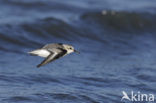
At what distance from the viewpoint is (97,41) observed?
43.9 ft

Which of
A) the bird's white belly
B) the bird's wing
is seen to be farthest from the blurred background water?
the bird's wing

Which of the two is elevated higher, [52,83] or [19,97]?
[52,83]

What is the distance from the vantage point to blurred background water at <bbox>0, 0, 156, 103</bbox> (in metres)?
8.74

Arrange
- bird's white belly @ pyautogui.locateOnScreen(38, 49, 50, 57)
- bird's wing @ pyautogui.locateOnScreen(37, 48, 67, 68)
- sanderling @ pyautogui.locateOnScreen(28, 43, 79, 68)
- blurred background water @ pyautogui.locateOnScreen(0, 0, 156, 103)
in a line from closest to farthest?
bird's wing @ pyautogui.locateOnScreen(37, 48, 67, 68) < sanderling @ pyautogui.locateOnScreen(28, 43, 79, 68) < bird's white belly @ pyautogui.locateOnScreen(38, 49, 50, 57) < blurred background water @ pyautogui.locateOnScreen(0, 0, 156, 103)

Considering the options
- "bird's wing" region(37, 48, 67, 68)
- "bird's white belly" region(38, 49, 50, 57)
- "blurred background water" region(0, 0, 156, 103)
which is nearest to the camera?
"bird's wing" region(37, 48, 67, 68)

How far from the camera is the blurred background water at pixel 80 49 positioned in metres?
8.74

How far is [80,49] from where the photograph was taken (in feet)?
40.2

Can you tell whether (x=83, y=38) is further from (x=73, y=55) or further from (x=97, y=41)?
(x=73, y=55)

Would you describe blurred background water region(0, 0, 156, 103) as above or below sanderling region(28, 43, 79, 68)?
above

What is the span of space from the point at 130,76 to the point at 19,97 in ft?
9.89

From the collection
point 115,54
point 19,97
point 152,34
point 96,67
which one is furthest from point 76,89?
point 152,34

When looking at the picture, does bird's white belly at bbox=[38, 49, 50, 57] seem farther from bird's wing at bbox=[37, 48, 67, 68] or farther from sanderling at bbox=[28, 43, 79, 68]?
bird's wing at bbox=[37, 48, 67, 68]

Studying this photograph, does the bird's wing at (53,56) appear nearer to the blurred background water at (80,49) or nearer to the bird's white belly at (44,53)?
the bird's white belly at (44,53)

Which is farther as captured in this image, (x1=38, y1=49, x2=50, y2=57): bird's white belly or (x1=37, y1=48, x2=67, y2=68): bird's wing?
(x1=38, y1=49, x2=50, y2=57): bird's white belly
